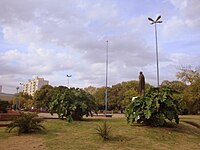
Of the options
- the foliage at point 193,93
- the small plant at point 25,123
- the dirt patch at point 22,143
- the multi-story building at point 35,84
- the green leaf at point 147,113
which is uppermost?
the multi-story building at point 35,84

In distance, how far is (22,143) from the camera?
8.88 metres

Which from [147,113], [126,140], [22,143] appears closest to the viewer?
[22,143]

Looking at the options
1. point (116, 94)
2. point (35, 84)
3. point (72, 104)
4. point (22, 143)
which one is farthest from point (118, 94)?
point (35, 84)

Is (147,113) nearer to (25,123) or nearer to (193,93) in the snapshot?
(25,123)

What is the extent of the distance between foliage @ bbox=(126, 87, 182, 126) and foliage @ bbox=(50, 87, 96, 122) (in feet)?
16.4

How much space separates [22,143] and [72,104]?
8419mm

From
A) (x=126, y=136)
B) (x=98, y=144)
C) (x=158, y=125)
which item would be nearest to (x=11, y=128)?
(x=98, y=144)

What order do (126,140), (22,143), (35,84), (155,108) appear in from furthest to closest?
(35,84)
(155,108)
(126,140)
(22,143)

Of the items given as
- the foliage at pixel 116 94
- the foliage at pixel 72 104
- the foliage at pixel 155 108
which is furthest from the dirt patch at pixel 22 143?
the foliage at pixel 116 94

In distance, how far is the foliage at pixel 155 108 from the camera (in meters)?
12.4

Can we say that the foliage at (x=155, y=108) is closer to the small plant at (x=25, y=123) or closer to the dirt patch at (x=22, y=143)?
the small plant at (x=25, y=123)

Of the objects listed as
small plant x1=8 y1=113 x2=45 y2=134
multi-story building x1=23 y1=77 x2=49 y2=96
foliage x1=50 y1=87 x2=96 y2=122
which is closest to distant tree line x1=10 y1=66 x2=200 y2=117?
foliage x1=50 y1=87 x2=96 y2=122

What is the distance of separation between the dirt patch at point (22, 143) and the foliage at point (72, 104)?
674cm

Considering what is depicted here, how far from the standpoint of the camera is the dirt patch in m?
8.25
